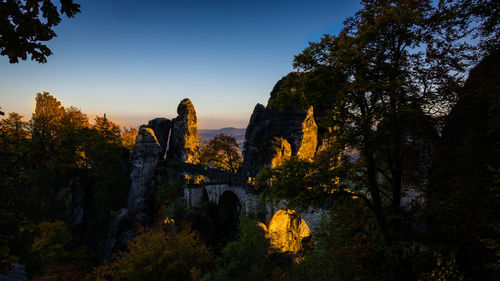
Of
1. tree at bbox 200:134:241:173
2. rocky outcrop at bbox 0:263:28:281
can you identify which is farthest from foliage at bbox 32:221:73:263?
rocky outcrop at bbox 0:263:28:281

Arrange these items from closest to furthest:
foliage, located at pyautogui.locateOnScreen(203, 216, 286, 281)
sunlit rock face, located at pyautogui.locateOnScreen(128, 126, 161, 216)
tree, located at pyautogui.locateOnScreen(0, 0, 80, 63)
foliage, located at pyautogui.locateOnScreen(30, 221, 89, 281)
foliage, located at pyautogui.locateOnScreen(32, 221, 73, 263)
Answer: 1. tree, located at pyautogui.locateOnScreen(0, 0, 80, 63)
2. foliage, located at pyautogui.locateOnScreen(203, 216, 286, 281)
3. foliage, located at pyautogui.locateOnScreen(30, 221, 89, 281)
4. foliage, located at pyautogui.locateOnScreen(32, 221, 73, 263)
5. sunlit rock face, located at pyautogui.locateOnScreen(128, 126, 161, 216)

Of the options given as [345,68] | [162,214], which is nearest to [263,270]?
[345,68]

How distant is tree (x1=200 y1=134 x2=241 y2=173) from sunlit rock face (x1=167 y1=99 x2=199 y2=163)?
3.25m

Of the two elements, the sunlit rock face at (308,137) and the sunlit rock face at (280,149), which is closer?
the sunlit rock face at (280,149)

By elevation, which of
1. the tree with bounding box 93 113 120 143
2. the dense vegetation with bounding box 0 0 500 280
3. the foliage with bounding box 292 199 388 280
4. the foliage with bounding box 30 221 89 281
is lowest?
the foliage with bounding box 30 221 89 281

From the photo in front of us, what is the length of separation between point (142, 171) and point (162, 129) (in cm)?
1792

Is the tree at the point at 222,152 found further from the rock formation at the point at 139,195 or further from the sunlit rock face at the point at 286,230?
the sunlit rock face at the point at 286,230

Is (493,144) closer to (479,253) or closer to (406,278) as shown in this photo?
(479,253)

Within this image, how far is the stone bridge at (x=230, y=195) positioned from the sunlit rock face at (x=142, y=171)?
201 inches

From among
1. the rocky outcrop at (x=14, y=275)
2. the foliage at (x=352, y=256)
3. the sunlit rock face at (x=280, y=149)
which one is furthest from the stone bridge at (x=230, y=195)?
the rocky outcrop at (x=14, y=275)

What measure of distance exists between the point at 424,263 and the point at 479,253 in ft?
6.54

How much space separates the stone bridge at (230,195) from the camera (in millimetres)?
22062

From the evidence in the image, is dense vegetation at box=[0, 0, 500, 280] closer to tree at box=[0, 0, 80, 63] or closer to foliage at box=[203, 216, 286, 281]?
tree at box=[0, 0, 80, 63]

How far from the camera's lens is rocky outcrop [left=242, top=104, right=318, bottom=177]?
2764cm
